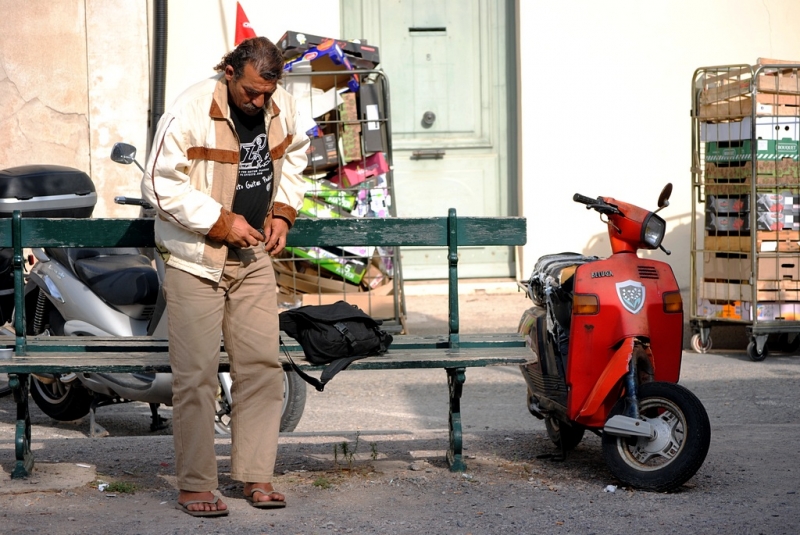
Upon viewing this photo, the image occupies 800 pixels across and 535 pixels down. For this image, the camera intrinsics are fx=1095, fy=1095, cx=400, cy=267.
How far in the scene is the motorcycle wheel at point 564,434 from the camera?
5.10 m

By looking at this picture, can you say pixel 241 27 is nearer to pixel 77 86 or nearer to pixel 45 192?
pixel 77 86

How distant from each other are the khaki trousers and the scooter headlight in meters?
1.64

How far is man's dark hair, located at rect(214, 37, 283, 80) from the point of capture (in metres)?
4.15

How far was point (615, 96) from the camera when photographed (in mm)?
10398

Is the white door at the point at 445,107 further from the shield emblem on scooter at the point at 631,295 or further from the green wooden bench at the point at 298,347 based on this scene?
the shield emblem on scooter at the point at 631,295

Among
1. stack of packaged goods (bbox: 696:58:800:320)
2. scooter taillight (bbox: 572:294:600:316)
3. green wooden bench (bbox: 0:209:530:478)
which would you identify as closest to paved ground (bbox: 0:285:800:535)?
green wooden bench (bbox: 0:209:530:478)

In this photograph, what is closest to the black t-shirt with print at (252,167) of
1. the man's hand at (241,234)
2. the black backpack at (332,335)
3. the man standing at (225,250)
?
the man standing at (225,250)

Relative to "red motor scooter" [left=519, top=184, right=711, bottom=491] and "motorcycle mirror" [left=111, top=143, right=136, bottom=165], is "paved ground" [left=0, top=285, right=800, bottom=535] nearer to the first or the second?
"red motor scooter" [left=519, top=184, right=711, bottom=491]

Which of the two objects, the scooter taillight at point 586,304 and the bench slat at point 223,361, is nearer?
the bench slat at point 223,361

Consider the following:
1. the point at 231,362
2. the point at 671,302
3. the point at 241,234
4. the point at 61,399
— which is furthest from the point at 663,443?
the point at 61,399

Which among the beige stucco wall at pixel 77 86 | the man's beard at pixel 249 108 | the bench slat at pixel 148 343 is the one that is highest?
the beige stucco wall at pixel 77 86

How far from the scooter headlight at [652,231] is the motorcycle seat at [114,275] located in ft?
8.72

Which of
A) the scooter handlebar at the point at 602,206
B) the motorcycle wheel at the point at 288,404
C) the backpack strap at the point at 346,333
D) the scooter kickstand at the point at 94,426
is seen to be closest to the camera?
the backpack strap at the point at 346,333

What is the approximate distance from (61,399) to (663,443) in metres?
3.63
